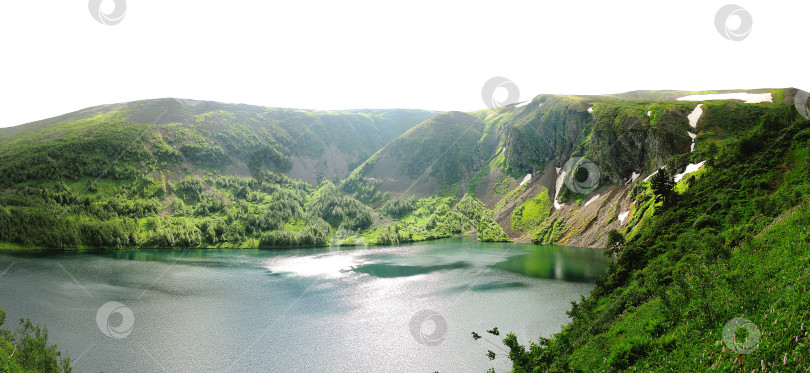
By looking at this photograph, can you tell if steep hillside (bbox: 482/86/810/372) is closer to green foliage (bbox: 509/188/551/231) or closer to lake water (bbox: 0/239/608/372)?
lake water (bbox: 0/239/608/372)

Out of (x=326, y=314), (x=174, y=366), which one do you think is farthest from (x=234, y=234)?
(x=174, y=366)

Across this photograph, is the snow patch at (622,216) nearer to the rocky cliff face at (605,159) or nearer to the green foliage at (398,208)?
the rocky cliff face at (605,159)

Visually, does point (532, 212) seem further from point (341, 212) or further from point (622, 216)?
point (341, 212)

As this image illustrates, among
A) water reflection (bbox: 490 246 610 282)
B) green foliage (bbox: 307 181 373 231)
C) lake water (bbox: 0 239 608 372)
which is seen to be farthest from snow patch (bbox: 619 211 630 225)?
green foliage (bbox: 307 181 373 231)

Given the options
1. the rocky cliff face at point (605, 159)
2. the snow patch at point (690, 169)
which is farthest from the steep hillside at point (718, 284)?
the rocky cliff face at point (605, 159)

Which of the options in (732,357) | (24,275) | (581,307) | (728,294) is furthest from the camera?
(24,275)

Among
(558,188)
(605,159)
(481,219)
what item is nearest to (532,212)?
(558,188)

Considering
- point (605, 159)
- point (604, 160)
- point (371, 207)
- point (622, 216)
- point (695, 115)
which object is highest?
point (695, 115)

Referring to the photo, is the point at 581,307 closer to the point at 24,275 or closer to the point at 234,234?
the point at 24,275
